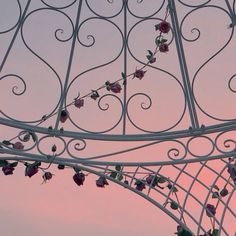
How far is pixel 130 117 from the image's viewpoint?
16.9 feet

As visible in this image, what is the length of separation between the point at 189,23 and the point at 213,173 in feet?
5.39

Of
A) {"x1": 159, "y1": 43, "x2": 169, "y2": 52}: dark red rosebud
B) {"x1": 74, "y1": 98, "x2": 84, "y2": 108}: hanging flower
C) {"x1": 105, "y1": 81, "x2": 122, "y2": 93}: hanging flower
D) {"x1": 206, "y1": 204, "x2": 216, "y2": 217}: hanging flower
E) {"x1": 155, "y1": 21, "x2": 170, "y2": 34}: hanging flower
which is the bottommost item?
{"x1": 206, "y1": 204, "x2": 216, "y2": 217}: hanging flower

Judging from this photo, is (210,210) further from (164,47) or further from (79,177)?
(164,47)

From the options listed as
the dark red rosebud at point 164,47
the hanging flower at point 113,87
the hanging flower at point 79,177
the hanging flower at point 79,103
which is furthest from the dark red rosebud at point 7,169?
the dark red rosebud at point 164,47

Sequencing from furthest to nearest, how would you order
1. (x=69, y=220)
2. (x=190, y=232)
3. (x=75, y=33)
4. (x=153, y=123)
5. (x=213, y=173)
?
(x=69, y=220)
(x=153, y=123)
(x=75, y=33)
(x=213, y=173)
(x=190, y=232)

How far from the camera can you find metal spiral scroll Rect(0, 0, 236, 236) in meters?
4.80

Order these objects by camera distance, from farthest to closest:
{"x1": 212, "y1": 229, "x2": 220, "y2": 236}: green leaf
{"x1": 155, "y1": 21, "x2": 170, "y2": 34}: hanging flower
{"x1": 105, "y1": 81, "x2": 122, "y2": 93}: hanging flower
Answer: {"x1": 105, "y1": 81, "x2": 122, "y2": 93}: hanging flower, {"x1": 155, "y1": 21, "x2": 170, "y2": 34}: hanging flower, {"x1": 212, "y1": 229, "x2": 220, "y2": 236}: green leaf

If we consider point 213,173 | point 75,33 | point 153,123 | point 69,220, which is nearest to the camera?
point 213,173

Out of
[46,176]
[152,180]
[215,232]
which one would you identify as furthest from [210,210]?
[46,176]

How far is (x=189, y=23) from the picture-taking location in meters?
5.64

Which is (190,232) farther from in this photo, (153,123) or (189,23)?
(189,23)

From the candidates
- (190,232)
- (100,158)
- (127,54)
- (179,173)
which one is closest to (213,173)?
(179,173)

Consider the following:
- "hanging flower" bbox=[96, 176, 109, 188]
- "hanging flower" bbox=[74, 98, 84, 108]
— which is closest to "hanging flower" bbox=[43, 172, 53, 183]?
"hanging flower" bbox=[96, 176, 109, 188]

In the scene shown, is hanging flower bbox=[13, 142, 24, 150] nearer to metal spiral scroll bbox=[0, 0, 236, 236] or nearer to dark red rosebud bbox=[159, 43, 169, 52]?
metal spiral scroll bbox=[0, 0, 236, 236]
